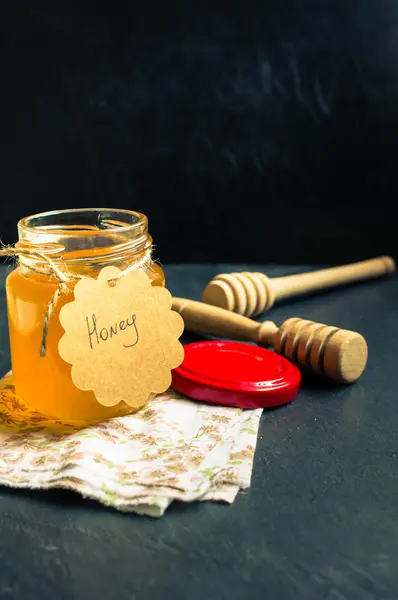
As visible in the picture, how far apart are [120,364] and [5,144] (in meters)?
1.07

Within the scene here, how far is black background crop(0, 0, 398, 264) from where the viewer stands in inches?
71.0

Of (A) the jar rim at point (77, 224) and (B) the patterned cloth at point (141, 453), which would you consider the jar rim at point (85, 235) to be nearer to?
(A) the jar rim at point (77, 224)

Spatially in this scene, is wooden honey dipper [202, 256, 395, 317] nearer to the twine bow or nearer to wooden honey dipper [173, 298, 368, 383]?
wooden honey dipper [173, 298, 368, 383]

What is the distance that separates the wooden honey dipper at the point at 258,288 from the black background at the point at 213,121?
31 centimetres

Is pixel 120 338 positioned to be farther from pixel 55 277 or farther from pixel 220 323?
pixel 220 323

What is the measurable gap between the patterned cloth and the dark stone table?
0.02m

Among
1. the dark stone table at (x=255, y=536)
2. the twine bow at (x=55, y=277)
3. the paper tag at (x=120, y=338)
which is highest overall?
the twine bow at (x=55, y=277)

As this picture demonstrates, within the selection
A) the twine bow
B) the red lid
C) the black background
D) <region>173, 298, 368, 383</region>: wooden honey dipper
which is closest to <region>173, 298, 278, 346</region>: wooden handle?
<region>173, 298, 368, 383</region>: wooden honey dipper

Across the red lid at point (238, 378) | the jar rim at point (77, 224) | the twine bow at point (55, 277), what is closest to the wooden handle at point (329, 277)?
the red lid at point (238, 378)

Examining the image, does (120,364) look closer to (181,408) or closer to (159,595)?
(181,408)

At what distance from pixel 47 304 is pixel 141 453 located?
0.76 feet

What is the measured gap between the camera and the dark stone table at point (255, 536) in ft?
2.41

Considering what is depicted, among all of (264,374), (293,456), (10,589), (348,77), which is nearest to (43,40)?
(348,77)

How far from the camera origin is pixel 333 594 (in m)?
0.72
